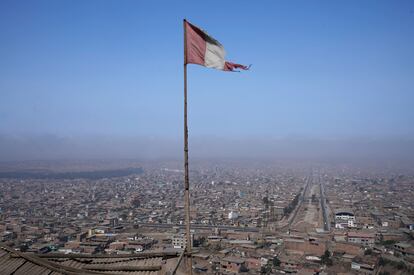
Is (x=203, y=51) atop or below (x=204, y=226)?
atop

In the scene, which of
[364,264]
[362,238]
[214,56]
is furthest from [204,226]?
[214,56]

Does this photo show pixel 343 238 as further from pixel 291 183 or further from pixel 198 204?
pixel 291 183

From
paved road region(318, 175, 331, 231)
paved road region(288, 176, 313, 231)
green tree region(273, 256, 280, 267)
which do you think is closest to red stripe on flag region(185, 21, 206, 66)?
green tree region(273, 256, 280, 267)

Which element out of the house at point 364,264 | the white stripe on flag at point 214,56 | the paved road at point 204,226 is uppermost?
the white stripe on flag at point 214,56

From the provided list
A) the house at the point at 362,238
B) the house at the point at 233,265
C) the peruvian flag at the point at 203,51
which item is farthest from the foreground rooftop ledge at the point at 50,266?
the house at the point at 362,238

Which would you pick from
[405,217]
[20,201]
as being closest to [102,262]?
[405,217]

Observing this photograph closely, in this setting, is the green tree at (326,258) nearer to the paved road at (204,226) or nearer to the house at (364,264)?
the house at (364,264)

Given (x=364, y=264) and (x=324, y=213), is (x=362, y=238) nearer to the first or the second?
(x=364, y=264)

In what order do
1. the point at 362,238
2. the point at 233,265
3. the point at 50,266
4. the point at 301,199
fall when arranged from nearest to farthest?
the point at 50,266 < the point at 233,265 < the point at 362,238 < the point at 301,199
